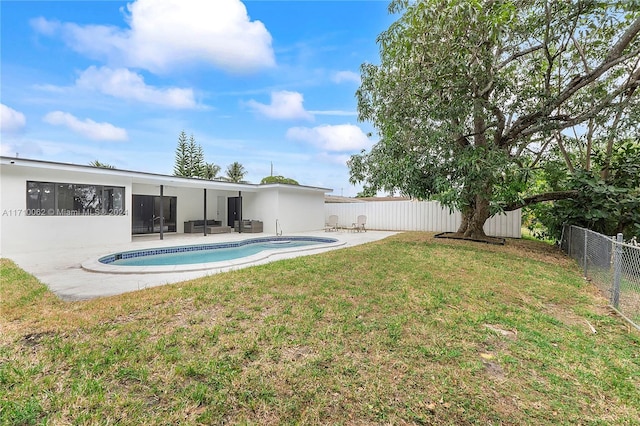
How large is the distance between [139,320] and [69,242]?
897 cm

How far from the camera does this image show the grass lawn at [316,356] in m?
2.07

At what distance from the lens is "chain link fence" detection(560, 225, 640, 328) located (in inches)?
163

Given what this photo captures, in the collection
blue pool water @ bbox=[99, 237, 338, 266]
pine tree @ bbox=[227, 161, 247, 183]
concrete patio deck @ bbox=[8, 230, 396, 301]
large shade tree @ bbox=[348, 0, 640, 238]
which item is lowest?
blue pool water @ bbox=[99, 237, 338, 266]

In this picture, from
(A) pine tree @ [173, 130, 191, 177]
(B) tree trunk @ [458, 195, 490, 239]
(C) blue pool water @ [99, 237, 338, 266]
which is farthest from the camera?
(A) pine tree @ [173, 130, 191, 177]

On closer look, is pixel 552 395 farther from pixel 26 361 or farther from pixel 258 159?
pixel 258 159

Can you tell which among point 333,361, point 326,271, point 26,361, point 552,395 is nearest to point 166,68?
point 326,271

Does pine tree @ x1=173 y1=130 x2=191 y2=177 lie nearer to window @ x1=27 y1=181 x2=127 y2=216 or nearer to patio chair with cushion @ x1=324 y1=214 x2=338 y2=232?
patio chair with cushion @ x1=324 y1=214 x2=338 y2=232

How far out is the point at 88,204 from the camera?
10344 millimetres

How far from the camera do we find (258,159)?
34094mm

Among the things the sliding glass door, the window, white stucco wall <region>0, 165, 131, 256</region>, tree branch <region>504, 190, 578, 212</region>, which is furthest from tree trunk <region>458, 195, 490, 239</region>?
the sliding glass door

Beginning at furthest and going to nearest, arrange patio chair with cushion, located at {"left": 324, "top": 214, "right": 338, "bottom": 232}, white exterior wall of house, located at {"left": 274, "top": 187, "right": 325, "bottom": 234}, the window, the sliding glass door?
patio chair with cushion, located at {"left": 324, "top": 214, "right": 338, "bottom": 232} < white exterior wall of house, located at {"left": 274, "top": 187, "right": 325, "bottom": 234} < the sliding glass door < the window

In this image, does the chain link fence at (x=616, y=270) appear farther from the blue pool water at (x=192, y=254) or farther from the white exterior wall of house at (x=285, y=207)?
the white exterior wall of house at (x=285, y=207)

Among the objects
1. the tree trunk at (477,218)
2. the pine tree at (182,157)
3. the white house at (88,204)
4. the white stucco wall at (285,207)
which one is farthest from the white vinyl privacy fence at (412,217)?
the pine tree at (182,157)

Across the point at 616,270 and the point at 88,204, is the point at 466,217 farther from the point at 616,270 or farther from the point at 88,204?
the point at 88,204
